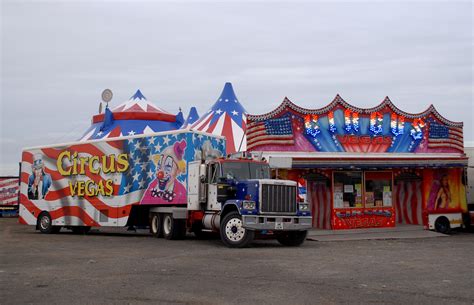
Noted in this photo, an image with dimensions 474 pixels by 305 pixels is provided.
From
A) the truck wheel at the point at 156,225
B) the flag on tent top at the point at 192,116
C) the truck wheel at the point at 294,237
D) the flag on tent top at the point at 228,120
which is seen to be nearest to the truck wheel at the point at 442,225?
the truck wheel at the point at 294,237

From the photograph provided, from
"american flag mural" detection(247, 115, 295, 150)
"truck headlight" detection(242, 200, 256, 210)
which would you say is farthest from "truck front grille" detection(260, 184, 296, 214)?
"american flag mural" detection(247, 115, 295, 150)

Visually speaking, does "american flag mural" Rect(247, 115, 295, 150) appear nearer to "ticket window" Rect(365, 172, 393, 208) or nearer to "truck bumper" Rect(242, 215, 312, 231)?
"ticket window" Rect(365, 172, 393, 208)

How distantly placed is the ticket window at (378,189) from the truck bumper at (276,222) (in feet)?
23.0

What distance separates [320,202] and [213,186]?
707cm

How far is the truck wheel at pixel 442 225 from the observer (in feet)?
75.7

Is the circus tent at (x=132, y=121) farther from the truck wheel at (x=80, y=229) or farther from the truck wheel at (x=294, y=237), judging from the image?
the truck wheel at (x=294, y=237)

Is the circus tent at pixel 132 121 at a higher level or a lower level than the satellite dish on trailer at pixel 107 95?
lower

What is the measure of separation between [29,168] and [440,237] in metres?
17.7

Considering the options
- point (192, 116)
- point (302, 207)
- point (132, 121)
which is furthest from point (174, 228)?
point (192, 116)

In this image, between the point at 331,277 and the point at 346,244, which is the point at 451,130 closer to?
the point at 346,244

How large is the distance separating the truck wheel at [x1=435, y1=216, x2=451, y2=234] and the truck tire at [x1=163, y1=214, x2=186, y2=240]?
37.0 ft

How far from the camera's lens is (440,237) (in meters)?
20.8

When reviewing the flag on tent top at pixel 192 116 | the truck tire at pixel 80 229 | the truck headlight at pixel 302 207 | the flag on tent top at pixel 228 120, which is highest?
the flag on tent top at pixel 192 116

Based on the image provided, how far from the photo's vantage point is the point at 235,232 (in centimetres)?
1596
